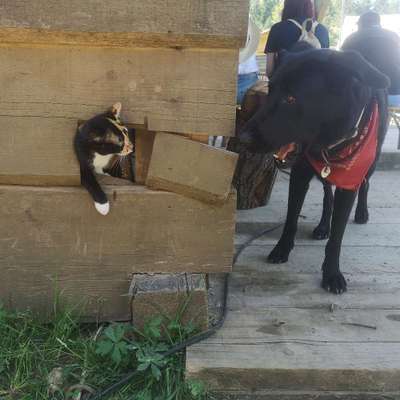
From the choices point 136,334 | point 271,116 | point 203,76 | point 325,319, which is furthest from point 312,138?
point 136,334

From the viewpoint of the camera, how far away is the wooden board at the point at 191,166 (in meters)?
1.71

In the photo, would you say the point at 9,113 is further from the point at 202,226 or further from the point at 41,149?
the point at 202,226

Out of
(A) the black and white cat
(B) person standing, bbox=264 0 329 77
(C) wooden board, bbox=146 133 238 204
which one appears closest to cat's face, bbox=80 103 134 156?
(A) the black and white cat

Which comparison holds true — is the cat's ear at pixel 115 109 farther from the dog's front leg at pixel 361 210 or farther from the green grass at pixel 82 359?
the dog's front leg at pixel 361 210

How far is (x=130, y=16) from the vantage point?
60.1 inches

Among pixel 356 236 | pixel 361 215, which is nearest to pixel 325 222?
pixel 356 236

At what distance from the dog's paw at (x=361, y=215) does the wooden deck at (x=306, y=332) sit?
13.2 inches

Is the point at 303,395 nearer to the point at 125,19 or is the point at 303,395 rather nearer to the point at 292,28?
the point at 125,19

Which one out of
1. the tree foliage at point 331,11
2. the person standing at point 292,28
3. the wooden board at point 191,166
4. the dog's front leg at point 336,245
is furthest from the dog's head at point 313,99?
the tree foliage at point 331,11

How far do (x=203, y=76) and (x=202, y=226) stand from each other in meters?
0.58

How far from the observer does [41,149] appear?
5.61 ft

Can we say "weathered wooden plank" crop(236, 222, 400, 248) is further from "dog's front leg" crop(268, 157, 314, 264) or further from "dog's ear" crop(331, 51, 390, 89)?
"dog's ear" crop(331, 51, 390, 89)

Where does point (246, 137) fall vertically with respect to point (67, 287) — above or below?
above

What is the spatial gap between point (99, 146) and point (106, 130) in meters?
0.09
